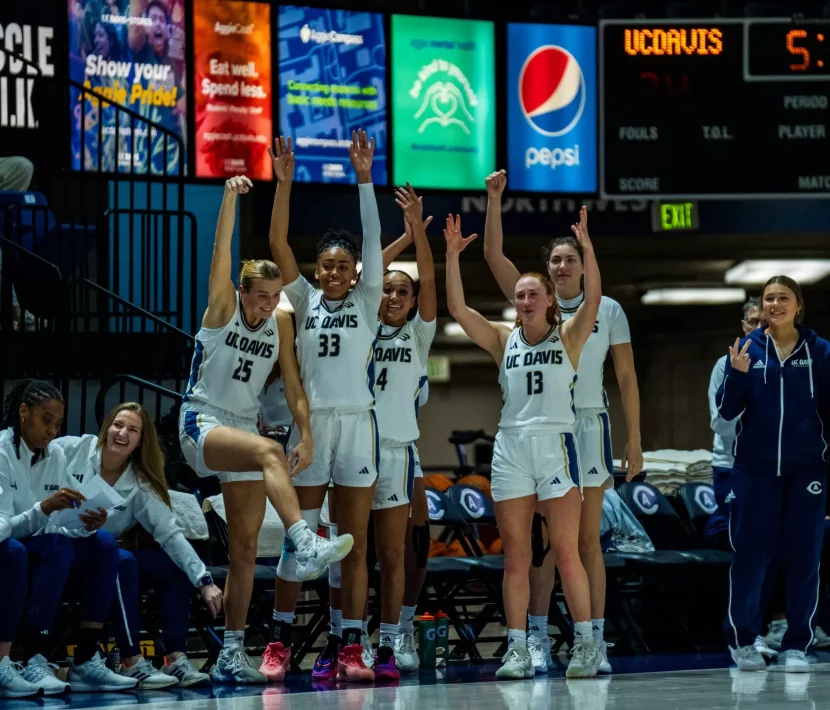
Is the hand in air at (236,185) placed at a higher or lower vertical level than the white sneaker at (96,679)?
higher

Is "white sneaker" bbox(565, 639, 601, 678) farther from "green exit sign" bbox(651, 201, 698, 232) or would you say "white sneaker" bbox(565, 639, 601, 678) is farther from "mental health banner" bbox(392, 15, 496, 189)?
"green exit sign" bbox(651, 201, 698, 232)

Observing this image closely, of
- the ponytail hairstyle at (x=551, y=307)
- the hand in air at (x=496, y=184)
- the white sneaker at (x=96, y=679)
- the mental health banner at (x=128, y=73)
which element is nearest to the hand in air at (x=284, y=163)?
the hand in air at (x=496, y=184)

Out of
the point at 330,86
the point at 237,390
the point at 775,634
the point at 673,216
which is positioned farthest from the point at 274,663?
the point at 673,216

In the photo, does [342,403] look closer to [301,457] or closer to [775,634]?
[301,457]

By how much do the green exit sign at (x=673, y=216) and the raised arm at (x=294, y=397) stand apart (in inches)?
261

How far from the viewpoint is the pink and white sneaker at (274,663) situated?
20.0 ft

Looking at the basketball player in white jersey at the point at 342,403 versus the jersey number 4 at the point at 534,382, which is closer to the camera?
the basketball player in white jersey at the point at 342,403

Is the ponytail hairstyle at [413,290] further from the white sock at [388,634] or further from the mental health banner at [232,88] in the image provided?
the mental health banner at [232,88]

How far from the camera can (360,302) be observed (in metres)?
6.36

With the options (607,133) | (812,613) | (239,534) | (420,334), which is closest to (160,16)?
(607,133)

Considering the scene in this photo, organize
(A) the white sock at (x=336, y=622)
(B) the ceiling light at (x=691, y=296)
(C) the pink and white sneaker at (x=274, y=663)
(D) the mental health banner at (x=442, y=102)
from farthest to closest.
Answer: (B) the ceiling light at (x=691, y=296), (D) the mental health banner at (x=442, y=102), (A) the white sock at (x=336, y=622), (C) the pink and white sneaker at (x=274, y=663)

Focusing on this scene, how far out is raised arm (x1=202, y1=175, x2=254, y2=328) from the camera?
607 centimetres

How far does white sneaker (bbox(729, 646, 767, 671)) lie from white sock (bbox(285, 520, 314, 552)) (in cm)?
227

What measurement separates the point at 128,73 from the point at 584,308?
6.24 m
